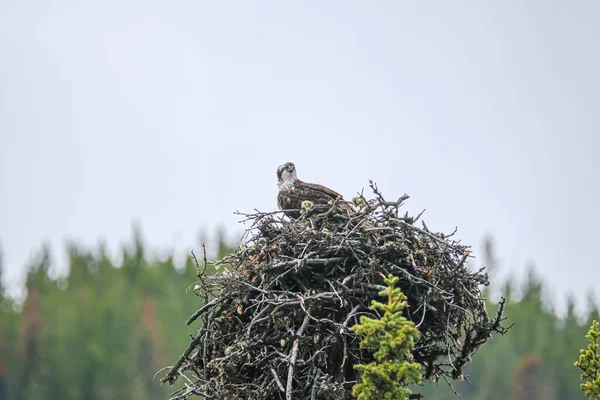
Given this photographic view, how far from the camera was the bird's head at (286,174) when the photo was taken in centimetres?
1256

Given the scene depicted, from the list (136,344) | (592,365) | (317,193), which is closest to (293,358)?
(317,193)

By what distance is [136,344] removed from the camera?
205 ft

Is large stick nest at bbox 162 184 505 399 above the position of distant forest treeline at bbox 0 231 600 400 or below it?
below

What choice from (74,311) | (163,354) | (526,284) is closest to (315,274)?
(163,354)

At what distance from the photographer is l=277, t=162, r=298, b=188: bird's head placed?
41.2 feet

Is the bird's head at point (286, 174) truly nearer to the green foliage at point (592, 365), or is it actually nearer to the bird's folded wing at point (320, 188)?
the bird's folded wing at point (320, 188)

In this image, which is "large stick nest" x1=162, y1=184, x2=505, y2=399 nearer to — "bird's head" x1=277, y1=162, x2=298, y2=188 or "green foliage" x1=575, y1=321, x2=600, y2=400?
"green foliage" x1=575, y1=321, x2=600, y2=400

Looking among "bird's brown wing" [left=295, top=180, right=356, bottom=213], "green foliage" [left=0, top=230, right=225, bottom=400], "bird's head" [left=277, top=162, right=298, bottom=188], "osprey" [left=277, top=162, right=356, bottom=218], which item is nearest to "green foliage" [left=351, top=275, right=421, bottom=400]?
"osprey" [left=277, top=162, right=356, bottom=218]

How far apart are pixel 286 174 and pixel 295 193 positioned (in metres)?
0.68

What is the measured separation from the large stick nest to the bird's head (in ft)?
5.49

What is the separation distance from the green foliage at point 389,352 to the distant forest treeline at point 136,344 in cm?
4895

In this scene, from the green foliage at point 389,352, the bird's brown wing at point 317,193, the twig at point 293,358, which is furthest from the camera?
the bird's brown wing at point 317,193

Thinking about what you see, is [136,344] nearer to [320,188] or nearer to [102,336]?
[102,336]

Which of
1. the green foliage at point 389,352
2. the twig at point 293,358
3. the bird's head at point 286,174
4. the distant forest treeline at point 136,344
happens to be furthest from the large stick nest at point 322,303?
the distant forest treeline at point 136,344
